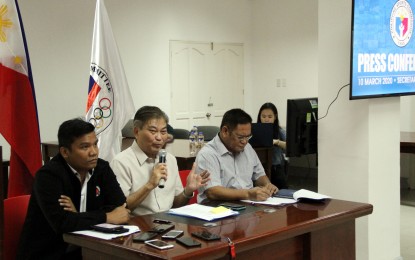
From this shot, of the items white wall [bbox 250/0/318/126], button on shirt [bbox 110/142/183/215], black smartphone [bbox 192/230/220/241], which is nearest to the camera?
black smartphone [bbox 192/230/220/241]

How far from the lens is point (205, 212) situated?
261cm

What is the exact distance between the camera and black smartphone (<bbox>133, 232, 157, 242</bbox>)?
212cm

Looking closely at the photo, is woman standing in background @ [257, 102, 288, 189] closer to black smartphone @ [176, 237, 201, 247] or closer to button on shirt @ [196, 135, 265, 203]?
button on shirt @ [196, 135, 265, 203]

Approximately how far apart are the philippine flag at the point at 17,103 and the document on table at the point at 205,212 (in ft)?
3.19

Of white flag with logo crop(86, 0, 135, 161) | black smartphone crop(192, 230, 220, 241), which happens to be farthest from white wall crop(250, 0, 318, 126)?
black smartphone crop(192, 230, 220, 241)

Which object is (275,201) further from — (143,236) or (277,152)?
(277,152)

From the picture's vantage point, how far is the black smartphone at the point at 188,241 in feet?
6.71

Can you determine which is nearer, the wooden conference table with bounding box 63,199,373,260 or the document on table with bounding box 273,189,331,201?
the wooden conference table with bounding box 63,199,373,260

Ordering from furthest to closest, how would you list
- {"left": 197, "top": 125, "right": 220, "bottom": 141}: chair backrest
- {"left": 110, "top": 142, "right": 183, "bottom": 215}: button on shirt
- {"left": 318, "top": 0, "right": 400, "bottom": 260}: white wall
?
{"left": 197, "top": 125, "right": 220, "bottom": 141}: chair backrest → {"left": 318, "top": 0, "right": 400, "bottom": 260}: white wall → {"left": 110, "top": 142, "right": 183, "bottom": 215}: button on shirt

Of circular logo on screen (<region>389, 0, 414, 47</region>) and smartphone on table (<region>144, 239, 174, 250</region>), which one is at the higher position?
circular logo on screen (<region>389, 0, 414, 47</region>)

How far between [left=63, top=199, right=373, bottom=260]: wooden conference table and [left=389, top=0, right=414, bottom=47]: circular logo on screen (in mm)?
1416

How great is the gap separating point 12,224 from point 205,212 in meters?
Result: 0.94

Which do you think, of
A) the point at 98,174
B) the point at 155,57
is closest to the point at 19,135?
the point at 98,174

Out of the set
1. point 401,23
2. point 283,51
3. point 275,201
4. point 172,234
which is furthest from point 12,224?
point 283,51
